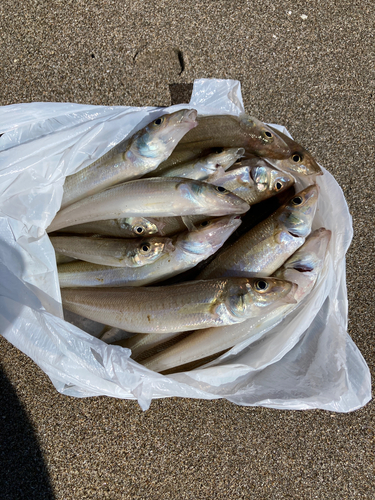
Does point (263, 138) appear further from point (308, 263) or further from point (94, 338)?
point (94, 338)

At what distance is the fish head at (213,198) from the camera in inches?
63.4

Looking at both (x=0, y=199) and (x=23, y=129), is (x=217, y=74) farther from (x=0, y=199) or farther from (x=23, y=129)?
(x=0, y=199)

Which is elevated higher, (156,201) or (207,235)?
(156,201)

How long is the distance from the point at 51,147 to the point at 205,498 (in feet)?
6.43

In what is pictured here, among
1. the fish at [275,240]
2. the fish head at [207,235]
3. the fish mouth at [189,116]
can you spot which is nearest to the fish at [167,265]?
the fish head at [207,235]

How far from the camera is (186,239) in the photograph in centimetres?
166

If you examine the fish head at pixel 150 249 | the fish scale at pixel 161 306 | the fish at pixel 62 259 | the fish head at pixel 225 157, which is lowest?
the fish scale at pixel 161 306

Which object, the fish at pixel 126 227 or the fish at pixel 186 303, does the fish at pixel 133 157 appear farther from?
the fish at pixel 186 303

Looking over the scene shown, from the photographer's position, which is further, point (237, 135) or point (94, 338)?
point (237, 135)

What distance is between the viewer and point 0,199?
1.60 meters

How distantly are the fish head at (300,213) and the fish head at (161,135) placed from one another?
1.89 feet

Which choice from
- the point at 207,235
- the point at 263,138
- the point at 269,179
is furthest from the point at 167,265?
the point at 263,138

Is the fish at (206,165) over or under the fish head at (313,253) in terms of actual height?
over

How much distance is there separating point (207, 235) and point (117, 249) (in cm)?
41
